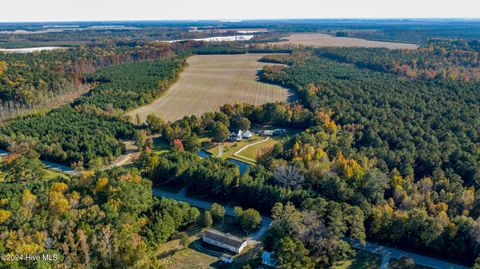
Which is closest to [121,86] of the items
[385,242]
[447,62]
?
[385,242]

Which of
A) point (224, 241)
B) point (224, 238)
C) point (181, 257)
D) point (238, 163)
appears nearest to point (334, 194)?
point (224, 238)

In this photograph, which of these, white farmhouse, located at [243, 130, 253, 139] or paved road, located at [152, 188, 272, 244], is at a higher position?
white farmhouse, located at [243, 130, 253, 139]

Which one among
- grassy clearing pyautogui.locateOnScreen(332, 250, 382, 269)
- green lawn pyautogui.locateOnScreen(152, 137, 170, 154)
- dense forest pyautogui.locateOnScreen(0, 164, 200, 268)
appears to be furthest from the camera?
green lawn pyautogui.locateOnScreen(152, 137, 170, 154)

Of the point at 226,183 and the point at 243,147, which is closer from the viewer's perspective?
the point at 226,183

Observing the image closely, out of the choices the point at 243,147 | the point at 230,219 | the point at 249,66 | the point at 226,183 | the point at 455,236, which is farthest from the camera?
the point at 249,66

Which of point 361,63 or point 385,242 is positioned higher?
point 361,63

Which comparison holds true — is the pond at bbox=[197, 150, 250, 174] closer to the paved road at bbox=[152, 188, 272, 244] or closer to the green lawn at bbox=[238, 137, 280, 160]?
the green lawn at bbox=[238, 137, 280, 160]

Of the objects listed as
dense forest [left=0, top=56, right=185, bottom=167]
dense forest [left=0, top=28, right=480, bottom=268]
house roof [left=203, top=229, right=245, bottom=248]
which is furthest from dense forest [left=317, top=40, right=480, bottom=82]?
house roof [left=203, top=229, right=245, bottom=248]

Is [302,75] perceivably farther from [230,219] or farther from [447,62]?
[230,219]

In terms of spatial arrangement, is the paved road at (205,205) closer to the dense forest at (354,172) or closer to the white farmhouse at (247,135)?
the dense forest at (354,172)
